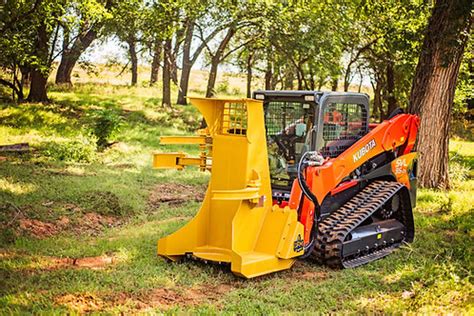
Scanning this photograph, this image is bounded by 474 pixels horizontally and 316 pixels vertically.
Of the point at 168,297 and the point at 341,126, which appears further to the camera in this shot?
the point at 341,126

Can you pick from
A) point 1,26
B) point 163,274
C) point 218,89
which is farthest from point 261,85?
point 163,274

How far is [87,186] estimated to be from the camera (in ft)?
34.7

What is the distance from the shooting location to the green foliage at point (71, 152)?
1348 cm

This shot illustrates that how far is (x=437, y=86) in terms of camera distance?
11398mm

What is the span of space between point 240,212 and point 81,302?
6.11 ft

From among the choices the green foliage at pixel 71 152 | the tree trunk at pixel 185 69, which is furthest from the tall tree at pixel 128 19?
the green foliage at pixel 71 152

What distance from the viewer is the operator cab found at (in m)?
7.05

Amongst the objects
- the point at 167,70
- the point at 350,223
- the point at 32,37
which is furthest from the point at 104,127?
the point at 350,223

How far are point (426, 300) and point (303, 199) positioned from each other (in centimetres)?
176

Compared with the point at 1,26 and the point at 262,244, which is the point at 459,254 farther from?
the point at 1,26

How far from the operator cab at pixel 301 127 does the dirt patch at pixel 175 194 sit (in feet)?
11.4

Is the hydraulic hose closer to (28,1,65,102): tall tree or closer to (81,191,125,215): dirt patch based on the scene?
(81,191,125,215): dirt patch

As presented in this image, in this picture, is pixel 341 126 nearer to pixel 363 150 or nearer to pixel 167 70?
pixel 363 150

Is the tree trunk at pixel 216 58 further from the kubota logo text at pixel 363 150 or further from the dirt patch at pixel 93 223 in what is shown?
the kubota logo text at pixel 363 150
